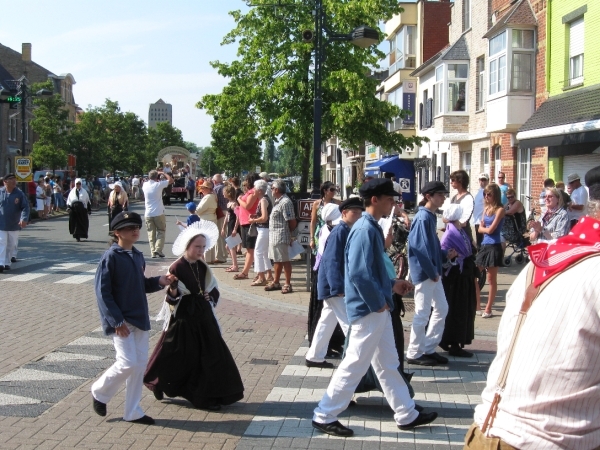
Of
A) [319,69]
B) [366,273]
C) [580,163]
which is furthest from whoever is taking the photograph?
[580,163]

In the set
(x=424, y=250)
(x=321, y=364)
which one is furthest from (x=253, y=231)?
(x=424, y=250)

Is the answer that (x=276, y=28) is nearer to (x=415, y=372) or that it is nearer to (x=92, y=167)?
(x=415, y=372)

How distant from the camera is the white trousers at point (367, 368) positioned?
5.19 meters

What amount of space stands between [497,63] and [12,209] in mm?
15834

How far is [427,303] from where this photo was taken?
23.7 ft

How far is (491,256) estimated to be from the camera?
9953mm

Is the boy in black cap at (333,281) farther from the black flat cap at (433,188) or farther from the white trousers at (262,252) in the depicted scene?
the white trousers at (262,252)

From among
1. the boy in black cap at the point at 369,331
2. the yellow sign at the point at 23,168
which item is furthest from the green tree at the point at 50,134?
the boy in black cap at the point at 369,331

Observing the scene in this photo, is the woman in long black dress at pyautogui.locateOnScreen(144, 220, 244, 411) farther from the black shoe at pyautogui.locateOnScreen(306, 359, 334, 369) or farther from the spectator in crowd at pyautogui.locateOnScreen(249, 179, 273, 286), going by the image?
the spectator in crowd at pyautogui.locateOnScreen(249, 179, 273, 286)

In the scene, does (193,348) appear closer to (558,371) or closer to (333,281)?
(333,281)

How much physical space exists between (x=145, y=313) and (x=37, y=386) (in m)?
1.74

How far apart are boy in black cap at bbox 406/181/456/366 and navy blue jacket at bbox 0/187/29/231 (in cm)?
944

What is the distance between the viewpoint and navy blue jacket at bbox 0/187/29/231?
1417cm

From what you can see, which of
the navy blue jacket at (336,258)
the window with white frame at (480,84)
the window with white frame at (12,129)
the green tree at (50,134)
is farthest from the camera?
the window with white frame at (12,129)
